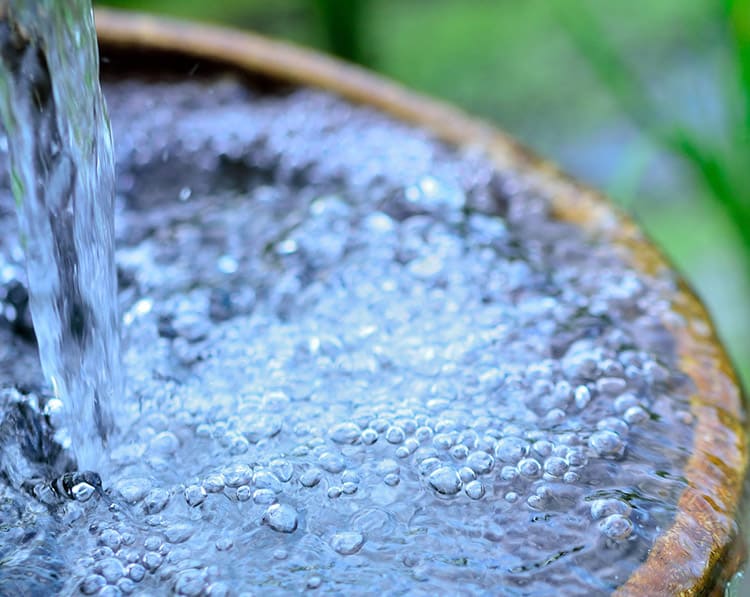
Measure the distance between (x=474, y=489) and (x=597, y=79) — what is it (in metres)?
2.02

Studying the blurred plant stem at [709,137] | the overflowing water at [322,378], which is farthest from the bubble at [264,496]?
the blurred plant stem at [709,137]

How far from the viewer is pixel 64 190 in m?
0.65

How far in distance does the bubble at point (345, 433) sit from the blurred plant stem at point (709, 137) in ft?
2.39

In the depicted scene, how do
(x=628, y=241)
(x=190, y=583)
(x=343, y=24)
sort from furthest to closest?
(x=343, y=24), (x=628, y=241), (x=190, y=583)

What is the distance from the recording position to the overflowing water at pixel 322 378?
0.47 m

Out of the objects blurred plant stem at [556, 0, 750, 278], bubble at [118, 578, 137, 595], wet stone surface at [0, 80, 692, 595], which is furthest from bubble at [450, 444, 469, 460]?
blurred plant stem at [556, 0, 750, 278]

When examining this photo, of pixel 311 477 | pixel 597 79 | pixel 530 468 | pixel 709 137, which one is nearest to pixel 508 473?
pixel 530 468

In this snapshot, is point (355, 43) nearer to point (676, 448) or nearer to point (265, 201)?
point (265, 201)

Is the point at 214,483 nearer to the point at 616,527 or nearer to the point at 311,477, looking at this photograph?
the point at 311,477

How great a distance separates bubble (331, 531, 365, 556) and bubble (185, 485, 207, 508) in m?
0.09

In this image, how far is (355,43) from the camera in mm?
2096

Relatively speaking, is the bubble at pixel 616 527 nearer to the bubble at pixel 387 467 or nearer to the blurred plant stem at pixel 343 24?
the bubble at pixel 387 467

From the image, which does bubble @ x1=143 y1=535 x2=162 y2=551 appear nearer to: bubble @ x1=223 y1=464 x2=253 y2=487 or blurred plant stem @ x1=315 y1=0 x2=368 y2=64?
bubble @ x1=223 y1=464 x2=253 y2=487

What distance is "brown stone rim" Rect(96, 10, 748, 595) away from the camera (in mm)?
448
